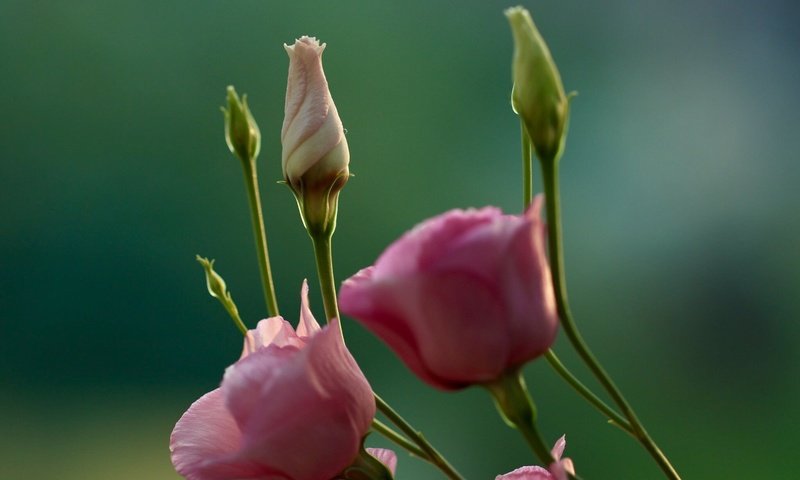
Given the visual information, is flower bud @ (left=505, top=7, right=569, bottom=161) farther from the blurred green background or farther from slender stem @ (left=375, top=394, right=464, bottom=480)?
the blurred green background

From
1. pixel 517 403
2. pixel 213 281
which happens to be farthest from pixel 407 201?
pixel 517 403

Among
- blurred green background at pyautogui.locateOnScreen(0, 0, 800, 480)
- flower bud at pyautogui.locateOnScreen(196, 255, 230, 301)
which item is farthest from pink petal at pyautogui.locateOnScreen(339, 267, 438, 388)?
blurred green background at pyautogui.locateOnScreen(0, 0, 800, 480)

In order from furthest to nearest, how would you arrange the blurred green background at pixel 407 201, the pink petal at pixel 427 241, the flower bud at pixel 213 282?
the blurred green background at pixel 407 201 < the flower bud at pixel 213 282 < the pink petal at pixel 427 241

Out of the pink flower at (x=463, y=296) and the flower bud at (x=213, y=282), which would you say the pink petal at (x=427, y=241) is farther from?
the flower bud at (x=213, y=282)

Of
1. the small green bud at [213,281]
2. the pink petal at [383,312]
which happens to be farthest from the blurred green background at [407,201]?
the pink petal at [383,312]

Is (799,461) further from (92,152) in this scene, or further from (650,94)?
(92,152)

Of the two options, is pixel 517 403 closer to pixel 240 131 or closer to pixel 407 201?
pixel 240 131

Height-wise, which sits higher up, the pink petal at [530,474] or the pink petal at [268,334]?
the pink petal at [268,334]

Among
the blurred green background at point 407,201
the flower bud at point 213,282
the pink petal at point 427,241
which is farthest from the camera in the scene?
the blurred green background at point 407,201
